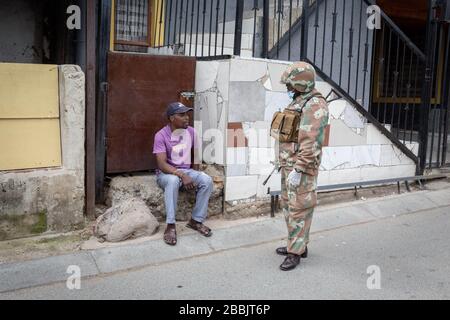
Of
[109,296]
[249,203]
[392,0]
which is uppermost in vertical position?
[392,0]

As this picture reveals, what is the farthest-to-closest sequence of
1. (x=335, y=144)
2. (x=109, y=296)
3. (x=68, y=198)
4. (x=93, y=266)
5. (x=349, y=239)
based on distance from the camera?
(x=335, y=144), (x=349, y=239), (x=68, y=198), (x=93, y=266), (x=109, y=296)

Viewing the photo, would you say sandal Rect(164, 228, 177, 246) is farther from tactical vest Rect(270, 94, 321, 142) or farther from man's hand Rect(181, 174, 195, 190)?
tactical vest Rect(270, 94, 321, 142)

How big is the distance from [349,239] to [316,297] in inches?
56.0

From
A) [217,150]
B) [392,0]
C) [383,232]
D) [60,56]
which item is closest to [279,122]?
[217,150]

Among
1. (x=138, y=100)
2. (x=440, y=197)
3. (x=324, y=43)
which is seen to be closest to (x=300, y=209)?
(x=138, y=100)

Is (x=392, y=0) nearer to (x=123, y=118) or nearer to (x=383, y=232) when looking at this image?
(x=383, y=232)

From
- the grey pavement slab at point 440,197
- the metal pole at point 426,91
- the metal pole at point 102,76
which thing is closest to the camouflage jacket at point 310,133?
the metal pole at point 102,76

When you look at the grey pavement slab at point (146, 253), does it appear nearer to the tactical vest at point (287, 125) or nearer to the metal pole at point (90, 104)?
the metal pole at point (90, 104)

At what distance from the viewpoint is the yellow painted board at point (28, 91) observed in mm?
4102

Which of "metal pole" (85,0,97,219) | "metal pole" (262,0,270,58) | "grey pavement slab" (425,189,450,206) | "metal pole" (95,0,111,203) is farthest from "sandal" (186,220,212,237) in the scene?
"grey pavement slab" (425,189,450,206)

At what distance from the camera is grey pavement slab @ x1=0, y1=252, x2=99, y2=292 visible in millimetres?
3623

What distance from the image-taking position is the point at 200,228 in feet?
15.1

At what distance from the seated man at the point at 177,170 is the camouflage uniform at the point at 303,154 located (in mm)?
854

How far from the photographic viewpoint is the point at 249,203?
523cm
